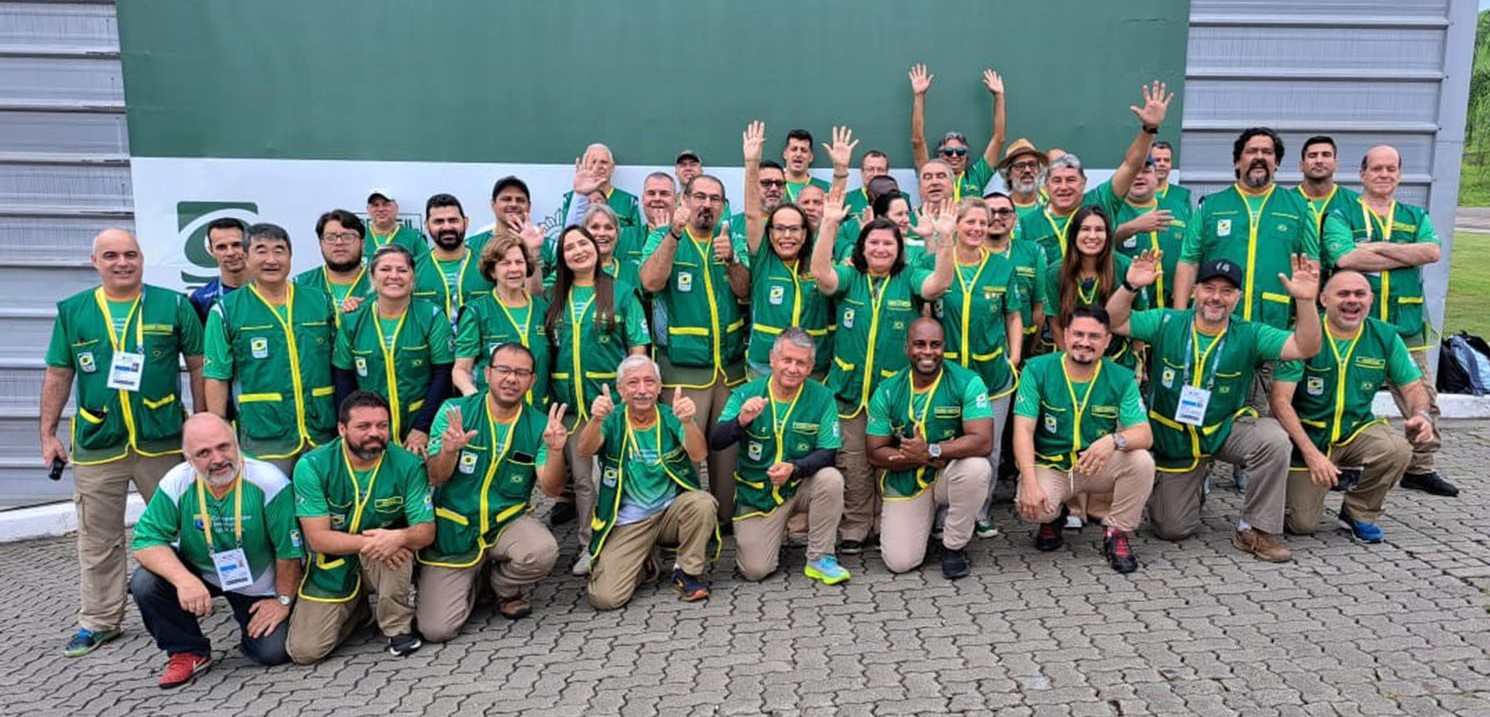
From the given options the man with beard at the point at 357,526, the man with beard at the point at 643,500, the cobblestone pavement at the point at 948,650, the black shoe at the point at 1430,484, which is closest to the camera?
the cobblestone pavement at the point at 948,650

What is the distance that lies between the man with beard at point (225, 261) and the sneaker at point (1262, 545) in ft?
17.3

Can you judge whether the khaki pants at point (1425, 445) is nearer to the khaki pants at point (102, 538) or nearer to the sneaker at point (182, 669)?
the sneaker at point (182, 669)

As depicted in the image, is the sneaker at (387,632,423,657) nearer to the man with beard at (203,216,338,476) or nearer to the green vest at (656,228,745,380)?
the man with beard at (203,216,338,476)

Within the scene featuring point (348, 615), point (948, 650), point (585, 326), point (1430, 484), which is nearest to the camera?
point (948, 650)

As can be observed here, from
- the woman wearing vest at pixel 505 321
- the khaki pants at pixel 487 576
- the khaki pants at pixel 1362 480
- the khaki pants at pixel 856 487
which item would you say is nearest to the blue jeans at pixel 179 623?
the khaki pants at pixel 487 576

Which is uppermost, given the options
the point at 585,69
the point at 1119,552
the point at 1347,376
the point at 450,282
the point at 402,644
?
the point at 585,69

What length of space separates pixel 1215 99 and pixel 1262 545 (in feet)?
10.1

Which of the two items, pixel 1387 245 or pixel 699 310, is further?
pixel 1387 245

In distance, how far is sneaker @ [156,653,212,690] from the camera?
4336mm

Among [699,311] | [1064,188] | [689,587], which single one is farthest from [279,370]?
[1064,188]

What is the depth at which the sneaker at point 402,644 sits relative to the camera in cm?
457

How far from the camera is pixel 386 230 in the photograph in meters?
6.52

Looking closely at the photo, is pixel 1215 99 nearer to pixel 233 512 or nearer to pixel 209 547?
pixel 233 512

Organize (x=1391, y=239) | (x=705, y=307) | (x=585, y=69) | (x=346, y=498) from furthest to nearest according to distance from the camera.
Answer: (x=585, y=69), (x=1391, y=239), (x=705, y=307), (x=346, y=498)
